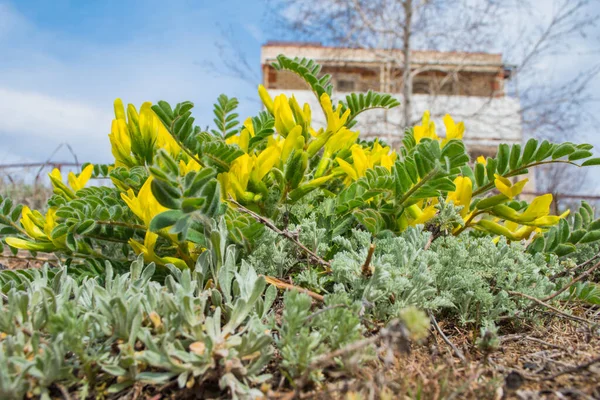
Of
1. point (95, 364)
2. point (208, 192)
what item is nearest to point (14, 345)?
point (95, 364)

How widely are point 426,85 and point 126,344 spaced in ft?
73.6

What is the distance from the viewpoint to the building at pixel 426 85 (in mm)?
11109

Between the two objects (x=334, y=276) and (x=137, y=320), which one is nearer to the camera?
(x=137, y=320)

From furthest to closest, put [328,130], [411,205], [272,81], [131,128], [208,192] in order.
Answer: [272,81]
[328,130]
[411,205]
[131,128]
[208,192]

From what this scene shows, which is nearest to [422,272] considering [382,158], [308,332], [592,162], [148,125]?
[308,332]

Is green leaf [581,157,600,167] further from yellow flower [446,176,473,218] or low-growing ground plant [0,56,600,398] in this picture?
yellow flower [446,176,473,218]

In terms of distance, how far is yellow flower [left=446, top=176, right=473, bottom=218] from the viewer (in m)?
1.53

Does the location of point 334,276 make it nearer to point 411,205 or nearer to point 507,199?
point 411,205

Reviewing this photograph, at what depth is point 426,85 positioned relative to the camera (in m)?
21.7

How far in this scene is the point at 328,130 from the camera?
157 centimetres

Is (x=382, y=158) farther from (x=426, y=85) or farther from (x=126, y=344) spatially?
(x=426, y=85)

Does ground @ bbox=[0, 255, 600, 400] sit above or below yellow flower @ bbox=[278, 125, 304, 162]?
below

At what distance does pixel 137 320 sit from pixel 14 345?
0.23 metres

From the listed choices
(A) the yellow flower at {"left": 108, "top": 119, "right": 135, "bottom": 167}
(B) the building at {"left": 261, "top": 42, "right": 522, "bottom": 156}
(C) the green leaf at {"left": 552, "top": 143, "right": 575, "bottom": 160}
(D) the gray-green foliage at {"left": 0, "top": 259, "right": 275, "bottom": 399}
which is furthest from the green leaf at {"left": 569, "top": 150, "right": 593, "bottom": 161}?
(B) the building at {"left": 261, "top": 42, "right": 522, "bottom": 156}
